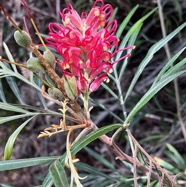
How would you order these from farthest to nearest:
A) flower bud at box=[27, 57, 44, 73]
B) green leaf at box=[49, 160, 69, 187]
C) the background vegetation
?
the background vegetation < flower bud at box=[27, 57, 44, 73] < green leaf at box=[49, 160, 69, 187]

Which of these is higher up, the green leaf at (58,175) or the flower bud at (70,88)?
the flower bud at (70,88)

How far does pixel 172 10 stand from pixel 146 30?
0.55ft

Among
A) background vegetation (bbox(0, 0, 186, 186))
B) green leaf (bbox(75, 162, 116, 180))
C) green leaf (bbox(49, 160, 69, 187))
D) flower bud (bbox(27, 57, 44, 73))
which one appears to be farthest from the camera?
background vegetation (bbox(0, 0, 186, 186))

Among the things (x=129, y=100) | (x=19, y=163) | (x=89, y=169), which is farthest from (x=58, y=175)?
(x=129, y=100)

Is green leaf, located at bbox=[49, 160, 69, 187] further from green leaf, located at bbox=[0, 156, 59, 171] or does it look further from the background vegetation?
the background vegetation

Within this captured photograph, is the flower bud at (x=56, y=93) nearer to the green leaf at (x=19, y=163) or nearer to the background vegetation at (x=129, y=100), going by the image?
the green leaf at (x=19, y=163)

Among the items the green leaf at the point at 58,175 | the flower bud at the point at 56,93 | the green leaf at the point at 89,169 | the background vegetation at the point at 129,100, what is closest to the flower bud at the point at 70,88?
the flower bud at the point at 56,93

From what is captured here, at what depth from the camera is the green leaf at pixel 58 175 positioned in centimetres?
56

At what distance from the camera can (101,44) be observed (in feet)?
2.43

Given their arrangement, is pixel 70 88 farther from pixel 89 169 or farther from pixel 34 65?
pixel 89 169

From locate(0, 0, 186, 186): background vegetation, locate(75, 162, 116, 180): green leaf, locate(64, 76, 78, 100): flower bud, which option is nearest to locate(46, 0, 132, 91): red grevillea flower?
locate(64, 76, 78, 100): flower bud

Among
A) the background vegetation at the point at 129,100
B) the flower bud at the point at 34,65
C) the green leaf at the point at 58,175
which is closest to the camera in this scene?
the green leaf at the point at 58,175

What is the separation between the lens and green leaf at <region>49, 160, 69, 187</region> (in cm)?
56

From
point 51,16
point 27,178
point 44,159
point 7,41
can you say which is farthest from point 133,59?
point 44,159
